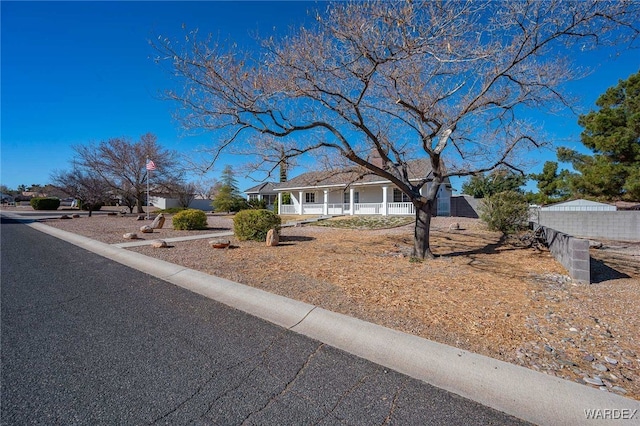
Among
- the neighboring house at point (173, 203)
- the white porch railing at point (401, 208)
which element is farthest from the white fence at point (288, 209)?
the neighboring house at point (173, 203)

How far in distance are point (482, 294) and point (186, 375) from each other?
465 cm

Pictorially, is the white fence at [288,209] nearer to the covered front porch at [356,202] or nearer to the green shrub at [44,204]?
the covered front porch at [356,202]

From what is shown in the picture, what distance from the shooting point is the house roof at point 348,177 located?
926 centimetres

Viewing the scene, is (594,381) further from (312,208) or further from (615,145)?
(312,208)

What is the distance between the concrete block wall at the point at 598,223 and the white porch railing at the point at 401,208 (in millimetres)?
7769

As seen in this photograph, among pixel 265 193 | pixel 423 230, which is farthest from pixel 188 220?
pixel 265 193

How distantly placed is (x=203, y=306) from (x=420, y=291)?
3.61 m

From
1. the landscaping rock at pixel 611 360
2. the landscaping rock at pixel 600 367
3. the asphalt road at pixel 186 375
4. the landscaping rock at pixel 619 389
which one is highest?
the asphalt road at pixel 186 375

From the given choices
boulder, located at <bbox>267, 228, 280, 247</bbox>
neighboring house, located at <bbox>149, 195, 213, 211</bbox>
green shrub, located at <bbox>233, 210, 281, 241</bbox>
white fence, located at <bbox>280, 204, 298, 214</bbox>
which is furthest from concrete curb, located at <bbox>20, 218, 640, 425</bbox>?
neighboring house, located at <bbox>149, 195, 213, 211</bbox>

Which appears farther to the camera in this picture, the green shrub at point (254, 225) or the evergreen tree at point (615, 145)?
the evergreen tree at point (615, 145)

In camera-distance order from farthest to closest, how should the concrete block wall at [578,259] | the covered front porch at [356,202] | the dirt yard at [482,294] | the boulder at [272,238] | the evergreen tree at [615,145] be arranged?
the covered front porch at [356,202], the evergreen tree at [615,145], the boulder at [272,238], the concrete block wall at [578,259], the dirt yard at [482,294]

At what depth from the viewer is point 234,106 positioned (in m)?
7.00

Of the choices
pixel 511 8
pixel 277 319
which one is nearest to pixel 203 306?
pixel 277 319

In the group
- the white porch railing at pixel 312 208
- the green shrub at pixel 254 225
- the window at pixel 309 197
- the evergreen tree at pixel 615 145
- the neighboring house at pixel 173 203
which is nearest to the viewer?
the green shrub at pixel 254 225
